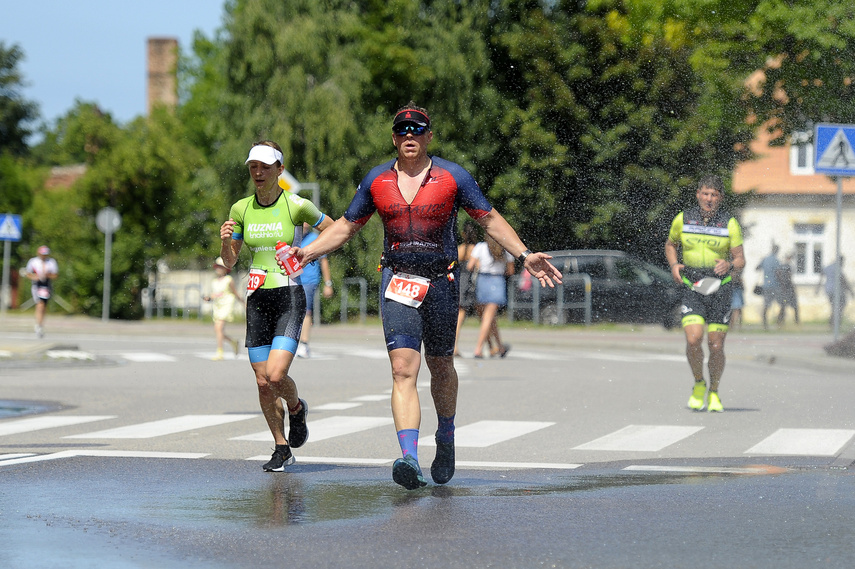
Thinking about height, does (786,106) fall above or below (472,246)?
above

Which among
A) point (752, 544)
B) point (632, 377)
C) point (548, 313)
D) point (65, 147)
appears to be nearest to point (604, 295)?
point (548, 313)

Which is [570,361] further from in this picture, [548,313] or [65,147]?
[65,147]

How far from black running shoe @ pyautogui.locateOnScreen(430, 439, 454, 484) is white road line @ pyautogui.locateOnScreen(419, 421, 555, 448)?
2.30 m

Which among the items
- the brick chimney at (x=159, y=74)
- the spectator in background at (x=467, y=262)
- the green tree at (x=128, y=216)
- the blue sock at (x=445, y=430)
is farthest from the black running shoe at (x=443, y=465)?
the brick chimney at (x=159, y=74)

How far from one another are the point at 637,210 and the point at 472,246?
21069mm

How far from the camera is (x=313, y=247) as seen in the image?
7.70 meters

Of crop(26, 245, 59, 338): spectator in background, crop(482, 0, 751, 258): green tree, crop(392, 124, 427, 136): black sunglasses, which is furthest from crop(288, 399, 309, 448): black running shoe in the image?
crop(482, 0, 751, 258): green tree

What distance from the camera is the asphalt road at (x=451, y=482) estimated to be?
18.3ft

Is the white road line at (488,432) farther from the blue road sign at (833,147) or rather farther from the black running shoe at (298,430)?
the blue road sign at (833,147)

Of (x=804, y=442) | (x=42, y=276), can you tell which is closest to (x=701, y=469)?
(x=804, y=442)

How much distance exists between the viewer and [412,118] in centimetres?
732

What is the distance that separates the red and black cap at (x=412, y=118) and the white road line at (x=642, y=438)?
10.6 feet

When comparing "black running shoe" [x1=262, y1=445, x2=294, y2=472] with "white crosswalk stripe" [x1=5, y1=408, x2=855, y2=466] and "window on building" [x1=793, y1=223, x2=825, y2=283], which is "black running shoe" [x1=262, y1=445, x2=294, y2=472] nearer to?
"white crosswalk stripe" [x1=5, y1=408, x2=855, y2=466]

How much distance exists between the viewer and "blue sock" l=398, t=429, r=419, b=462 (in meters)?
7.13
